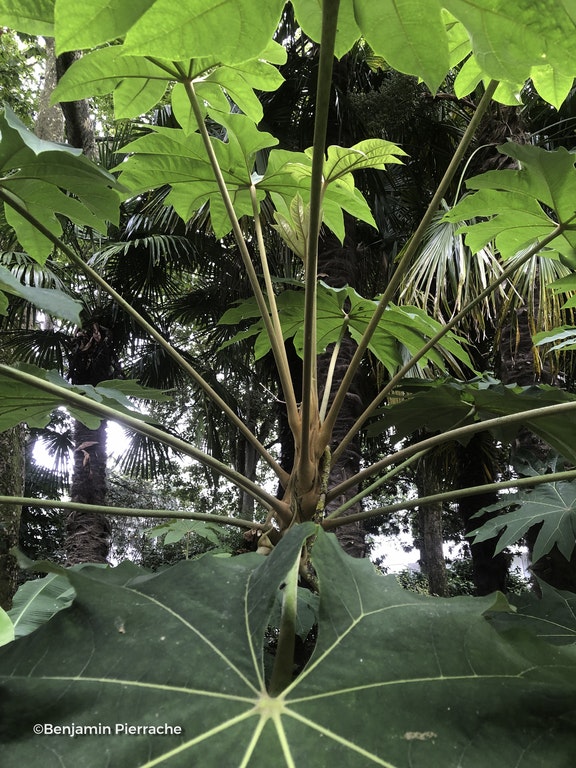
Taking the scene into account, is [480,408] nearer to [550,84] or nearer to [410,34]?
[550,84]

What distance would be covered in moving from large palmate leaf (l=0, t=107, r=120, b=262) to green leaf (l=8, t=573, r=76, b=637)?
642 mm

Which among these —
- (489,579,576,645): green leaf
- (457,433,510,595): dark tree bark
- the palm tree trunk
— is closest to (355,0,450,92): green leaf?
(489,579,576,645): green leaf

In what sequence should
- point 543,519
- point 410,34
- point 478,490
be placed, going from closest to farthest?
point 410,34 < point 478,490 < point 543,519

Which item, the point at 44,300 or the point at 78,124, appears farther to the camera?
the point at 78,124

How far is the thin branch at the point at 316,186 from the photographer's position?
0.44 m

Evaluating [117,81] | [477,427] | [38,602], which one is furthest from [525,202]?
[38,602]

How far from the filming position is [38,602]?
0.92 meters

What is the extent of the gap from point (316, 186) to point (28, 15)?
504 mm

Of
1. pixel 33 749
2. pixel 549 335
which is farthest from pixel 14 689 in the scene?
pixel 549 335

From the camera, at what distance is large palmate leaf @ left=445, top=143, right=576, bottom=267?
0.81 m

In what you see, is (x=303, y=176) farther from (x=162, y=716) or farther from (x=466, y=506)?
(x=466, y=506)

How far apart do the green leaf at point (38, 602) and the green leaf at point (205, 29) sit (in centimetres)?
78

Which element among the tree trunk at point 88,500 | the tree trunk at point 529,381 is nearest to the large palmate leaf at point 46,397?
the tree trunk at point 529,381

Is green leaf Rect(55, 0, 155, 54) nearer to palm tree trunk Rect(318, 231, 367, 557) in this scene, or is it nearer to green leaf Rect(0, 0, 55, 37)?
green leaf Rect(0, 0, 55, 37)
